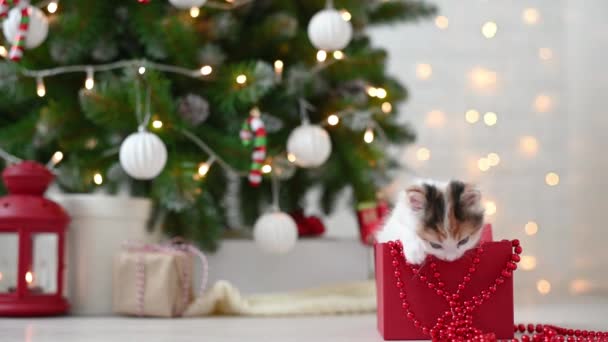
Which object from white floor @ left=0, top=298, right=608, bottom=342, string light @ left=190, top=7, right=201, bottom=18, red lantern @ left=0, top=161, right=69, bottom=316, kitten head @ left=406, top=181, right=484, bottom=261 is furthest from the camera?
string light @ left=190, top=7, right=201, bottom=18

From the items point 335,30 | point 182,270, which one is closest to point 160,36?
point 335,30

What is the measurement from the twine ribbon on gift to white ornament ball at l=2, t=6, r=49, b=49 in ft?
1.57

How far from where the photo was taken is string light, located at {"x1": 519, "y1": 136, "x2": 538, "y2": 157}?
2.79 meters

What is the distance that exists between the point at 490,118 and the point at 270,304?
124cm

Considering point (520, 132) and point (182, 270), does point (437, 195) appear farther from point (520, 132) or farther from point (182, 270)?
point (520, 132)

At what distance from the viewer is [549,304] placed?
2318 millimetres

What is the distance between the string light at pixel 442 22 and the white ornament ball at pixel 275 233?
1.18m

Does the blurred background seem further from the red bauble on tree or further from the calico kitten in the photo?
the calico kitten

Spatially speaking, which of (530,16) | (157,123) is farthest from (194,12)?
(530,16)

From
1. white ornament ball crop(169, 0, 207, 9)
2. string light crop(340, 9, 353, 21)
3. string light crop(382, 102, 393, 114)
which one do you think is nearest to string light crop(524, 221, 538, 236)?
string light crop(382, 102, 393, 114)

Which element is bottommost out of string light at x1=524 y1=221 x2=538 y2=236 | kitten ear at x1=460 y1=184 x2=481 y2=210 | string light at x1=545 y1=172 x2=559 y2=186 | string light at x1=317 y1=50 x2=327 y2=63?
string light at x1=524 y1=221 x2=538 y2=236

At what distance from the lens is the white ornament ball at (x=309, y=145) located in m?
1.95

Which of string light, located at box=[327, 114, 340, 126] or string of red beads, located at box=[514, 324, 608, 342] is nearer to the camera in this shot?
string of red beads, located at box=[514, 324, 608, 342]

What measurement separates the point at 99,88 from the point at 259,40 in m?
0.44
